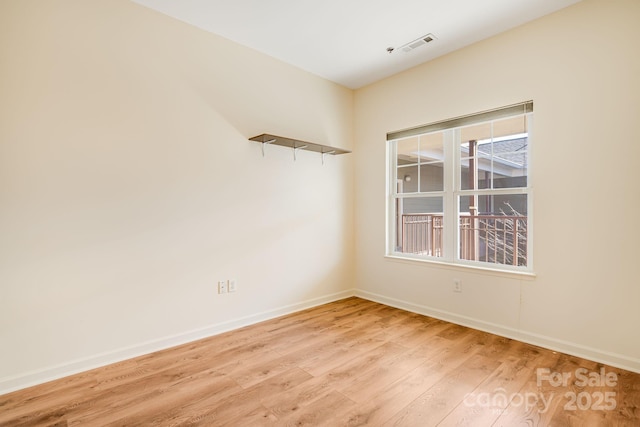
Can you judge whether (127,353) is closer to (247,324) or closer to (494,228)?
(247,324)

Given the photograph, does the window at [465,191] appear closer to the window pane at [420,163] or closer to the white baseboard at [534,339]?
the window pane at [420,163]

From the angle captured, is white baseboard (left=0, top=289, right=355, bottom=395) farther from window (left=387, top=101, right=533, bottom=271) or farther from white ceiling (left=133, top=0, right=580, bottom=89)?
white ceiling (left=133, top=0, right=580, bottom=89)

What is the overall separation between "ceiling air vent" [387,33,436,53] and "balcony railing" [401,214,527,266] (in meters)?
1.72

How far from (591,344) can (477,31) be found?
8.84 ft

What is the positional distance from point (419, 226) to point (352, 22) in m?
2.26

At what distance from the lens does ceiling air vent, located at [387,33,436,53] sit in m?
2.86

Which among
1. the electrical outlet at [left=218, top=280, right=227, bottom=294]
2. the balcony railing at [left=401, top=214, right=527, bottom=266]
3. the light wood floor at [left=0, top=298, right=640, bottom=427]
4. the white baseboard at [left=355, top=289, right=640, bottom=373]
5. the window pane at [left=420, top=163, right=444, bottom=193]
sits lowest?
the light wood floor at [left=0, top=298, right=640, bottom=427]

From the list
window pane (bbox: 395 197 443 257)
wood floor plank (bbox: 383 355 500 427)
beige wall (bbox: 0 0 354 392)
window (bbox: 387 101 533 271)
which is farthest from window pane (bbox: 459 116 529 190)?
beige wall (bbox: 0 0 354 392)

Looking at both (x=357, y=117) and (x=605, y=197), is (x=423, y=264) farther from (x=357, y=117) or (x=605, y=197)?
(x=357, y=117)

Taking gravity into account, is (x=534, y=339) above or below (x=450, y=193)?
below

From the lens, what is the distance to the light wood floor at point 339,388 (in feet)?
5.65

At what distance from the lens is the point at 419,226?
373cm

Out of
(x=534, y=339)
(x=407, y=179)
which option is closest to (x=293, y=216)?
(x=407, y=179)

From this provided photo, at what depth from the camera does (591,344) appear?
7.75ft
